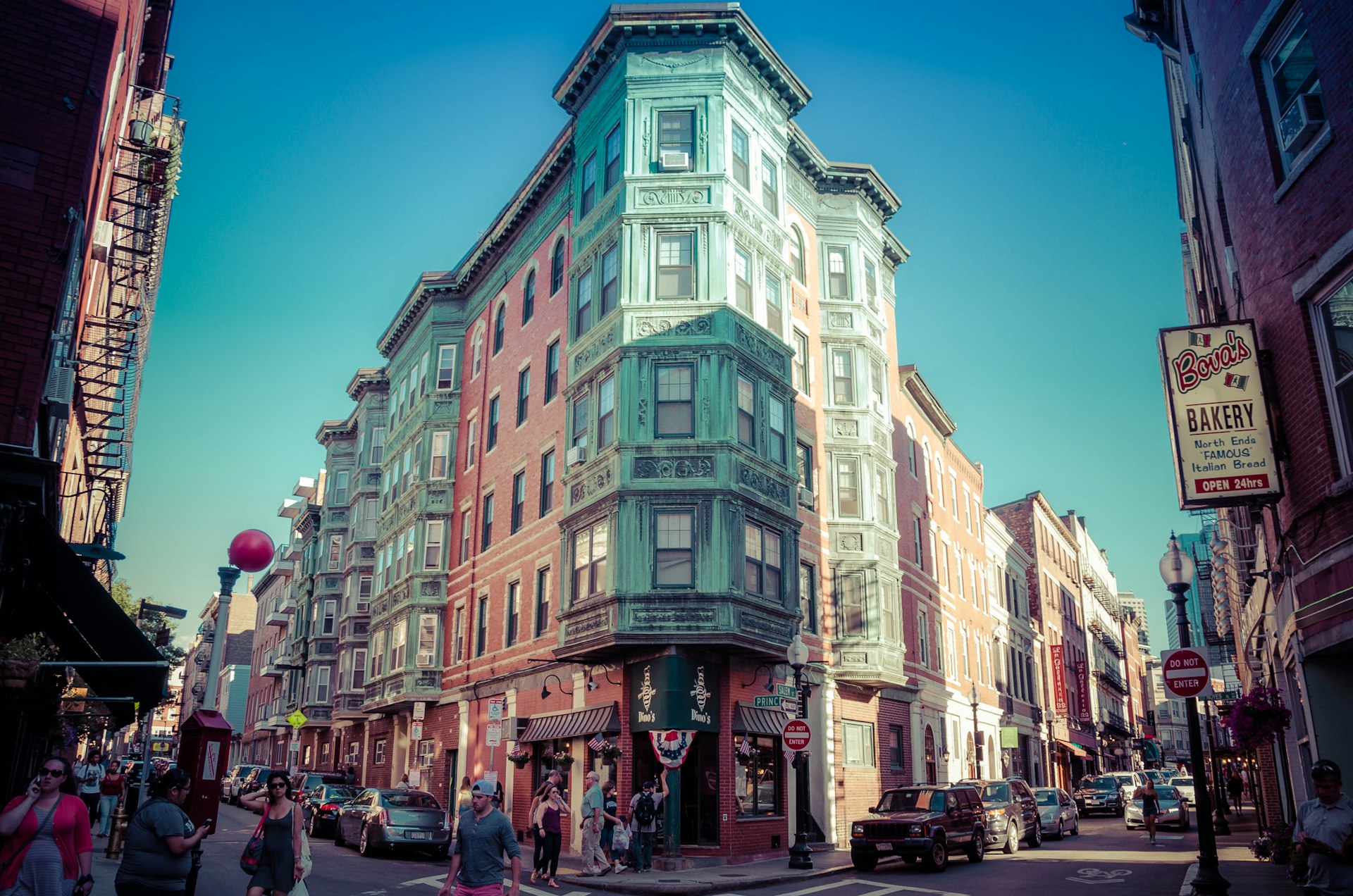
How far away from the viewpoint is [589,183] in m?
29.2

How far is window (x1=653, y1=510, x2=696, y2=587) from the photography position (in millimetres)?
23688

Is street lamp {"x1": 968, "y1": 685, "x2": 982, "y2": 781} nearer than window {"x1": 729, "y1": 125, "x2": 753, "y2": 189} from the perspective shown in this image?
No

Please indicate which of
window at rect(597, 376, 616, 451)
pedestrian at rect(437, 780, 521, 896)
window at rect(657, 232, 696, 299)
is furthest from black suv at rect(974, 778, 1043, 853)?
pedestrian at rect(437, 780, 521, 896)

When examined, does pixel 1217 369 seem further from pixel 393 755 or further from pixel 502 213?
pixel 393 755

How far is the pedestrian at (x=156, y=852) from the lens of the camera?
307 inches

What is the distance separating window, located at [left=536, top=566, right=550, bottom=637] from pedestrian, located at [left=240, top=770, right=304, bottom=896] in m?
19.5

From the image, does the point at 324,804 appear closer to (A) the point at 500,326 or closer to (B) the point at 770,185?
(A) the point at 500,326

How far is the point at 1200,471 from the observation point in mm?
12875

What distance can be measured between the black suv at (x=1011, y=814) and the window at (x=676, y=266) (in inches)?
602

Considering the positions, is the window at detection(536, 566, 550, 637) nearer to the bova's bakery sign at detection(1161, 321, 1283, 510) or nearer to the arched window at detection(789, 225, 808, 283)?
the arched window at detection(789, 225, 808, 283)

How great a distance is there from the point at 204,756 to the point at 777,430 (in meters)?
17.2

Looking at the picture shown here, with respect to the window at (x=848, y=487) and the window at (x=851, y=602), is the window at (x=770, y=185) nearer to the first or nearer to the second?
the window at (x=848, y=487)

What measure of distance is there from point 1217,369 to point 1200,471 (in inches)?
54.1

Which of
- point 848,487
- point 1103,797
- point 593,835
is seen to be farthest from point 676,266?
point 1103,797
